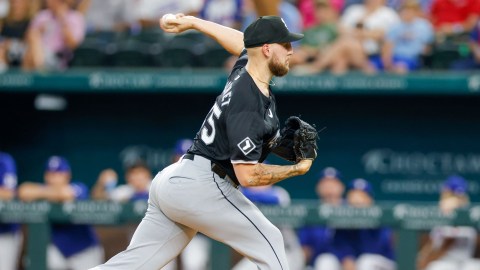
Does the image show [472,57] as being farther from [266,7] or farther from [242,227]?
[242,227]

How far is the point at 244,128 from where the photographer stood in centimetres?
490

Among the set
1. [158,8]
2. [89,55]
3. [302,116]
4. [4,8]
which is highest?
[158,8]

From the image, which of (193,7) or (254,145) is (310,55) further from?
(254,145)

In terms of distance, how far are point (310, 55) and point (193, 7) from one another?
140 cm

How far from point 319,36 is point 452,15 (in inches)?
54.0

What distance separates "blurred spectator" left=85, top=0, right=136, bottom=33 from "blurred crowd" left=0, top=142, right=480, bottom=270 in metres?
2.49

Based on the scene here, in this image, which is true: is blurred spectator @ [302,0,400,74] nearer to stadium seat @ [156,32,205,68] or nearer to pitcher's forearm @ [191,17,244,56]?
stadium seat @ [156,32,205,68]

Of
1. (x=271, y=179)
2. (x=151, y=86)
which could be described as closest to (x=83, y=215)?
(x=151, y=86)

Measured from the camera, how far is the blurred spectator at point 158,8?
34.5ft

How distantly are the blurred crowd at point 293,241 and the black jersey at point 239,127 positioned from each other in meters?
2.58

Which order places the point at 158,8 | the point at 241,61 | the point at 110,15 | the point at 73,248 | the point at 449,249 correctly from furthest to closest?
the point at 110,15, the point at 158,8, the point at 73,248, the point at 449,249, the point at 241,61

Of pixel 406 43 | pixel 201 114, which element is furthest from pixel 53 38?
pixel 406 43

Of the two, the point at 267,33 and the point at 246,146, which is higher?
the point at 267,33

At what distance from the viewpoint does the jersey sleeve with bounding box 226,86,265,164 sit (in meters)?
4.89
